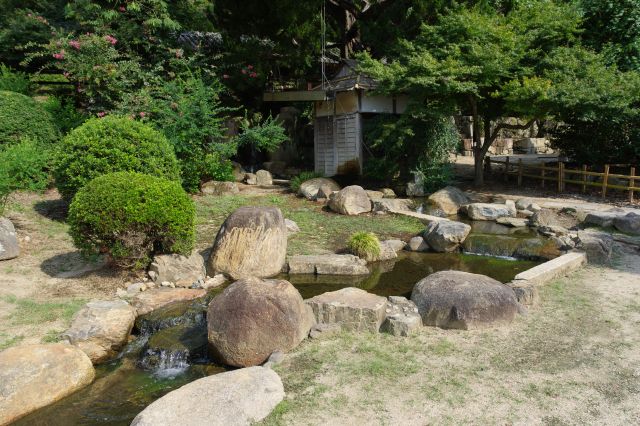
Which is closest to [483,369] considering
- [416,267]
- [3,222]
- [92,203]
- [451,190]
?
[416,267]

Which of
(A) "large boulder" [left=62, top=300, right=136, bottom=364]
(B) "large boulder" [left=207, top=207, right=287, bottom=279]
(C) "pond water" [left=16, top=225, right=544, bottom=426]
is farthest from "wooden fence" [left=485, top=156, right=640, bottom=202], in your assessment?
(A) "large boulder" [left=62, top=300, right=136, bottom=364]

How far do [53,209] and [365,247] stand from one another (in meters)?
7.19

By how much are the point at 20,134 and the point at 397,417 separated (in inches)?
469

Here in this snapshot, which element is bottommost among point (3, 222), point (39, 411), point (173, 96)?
point (39, 411)

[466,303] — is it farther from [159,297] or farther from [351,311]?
[159,297]

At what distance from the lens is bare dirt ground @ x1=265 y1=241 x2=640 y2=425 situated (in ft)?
15.5

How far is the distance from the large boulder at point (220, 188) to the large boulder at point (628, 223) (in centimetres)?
1065

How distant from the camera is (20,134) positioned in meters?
12.5

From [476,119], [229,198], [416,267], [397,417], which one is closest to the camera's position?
[397,417]

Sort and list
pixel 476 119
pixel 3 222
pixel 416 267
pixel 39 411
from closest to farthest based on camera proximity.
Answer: pixel 39 411 < pixel 3 222 < pixel 416 267 < pixel 476 119

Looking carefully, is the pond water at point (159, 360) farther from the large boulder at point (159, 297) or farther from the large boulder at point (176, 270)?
the large boulder at point (176, 270)

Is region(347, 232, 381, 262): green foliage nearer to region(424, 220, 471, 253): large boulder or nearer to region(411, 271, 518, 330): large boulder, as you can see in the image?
region(424, 220, 471, 253): large boulder

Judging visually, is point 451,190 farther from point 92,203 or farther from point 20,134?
point 20,134

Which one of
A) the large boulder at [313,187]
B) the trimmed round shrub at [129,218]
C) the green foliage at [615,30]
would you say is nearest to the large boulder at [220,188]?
the large boulder at [313,187]
